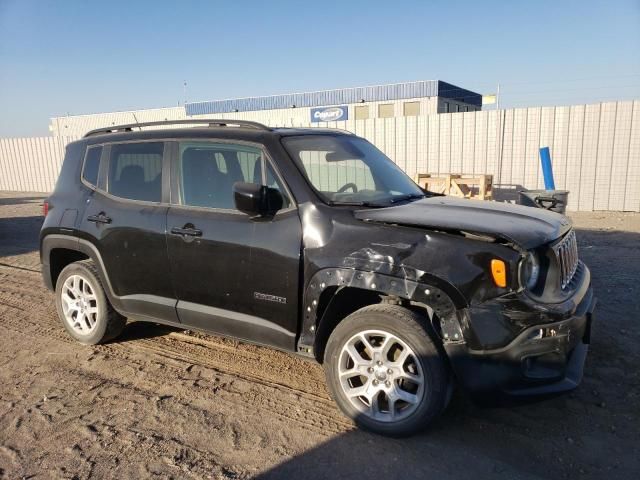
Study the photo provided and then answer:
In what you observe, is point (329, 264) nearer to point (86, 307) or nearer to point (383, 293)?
point (383, 293)

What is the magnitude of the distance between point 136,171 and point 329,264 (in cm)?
221

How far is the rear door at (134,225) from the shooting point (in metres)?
4.17

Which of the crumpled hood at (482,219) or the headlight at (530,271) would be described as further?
the crumpled hood at (482,219)

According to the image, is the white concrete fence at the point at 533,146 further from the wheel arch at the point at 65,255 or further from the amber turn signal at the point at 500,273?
the amber turn signal at the point at 500,273

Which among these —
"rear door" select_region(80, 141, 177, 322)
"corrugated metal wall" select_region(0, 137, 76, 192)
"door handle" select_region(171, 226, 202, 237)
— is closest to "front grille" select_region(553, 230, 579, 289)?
"door handle" select_region(171, 226, 202, 237)

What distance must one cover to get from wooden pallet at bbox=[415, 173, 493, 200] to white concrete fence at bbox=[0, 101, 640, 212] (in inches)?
59.8

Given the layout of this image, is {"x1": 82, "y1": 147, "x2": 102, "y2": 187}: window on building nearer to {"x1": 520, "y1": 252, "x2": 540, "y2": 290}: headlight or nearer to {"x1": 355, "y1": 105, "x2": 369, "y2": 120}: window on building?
{"x1": 520, "y1": 252, "x2": 540, "y2": 290}: headlight

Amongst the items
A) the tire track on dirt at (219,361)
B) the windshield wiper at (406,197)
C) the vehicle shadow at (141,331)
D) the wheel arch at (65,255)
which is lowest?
the vehicle shadow at (141,331)

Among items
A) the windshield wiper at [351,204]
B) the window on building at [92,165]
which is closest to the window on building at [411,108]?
the window on building at [92,165]

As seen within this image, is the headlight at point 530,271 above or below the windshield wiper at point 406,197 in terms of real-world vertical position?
below

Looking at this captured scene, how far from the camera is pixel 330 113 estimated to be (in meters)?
43.5

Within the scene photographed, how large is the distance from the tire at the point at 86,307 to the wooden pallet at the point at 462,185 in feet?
25.6

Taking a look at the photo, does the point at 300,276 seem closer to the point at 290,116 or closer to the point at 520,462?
the point at 520,462

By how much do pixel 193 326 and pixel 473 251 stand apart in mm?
2340
